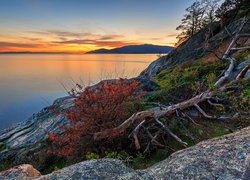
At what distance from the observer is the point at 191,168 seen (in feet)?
8.98

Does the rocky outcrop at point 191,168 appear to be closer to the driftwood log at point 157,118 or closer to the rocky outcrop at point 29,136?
the driftwood log at point 157,118

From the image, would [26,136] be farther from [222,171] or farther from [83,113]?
[222,171]

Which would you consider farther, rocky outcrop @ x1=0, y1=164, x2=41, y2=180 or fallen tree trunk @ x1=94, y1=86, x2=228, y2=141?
fallen tree trunk @ x1=94, y1=86, x2=228, y2=141

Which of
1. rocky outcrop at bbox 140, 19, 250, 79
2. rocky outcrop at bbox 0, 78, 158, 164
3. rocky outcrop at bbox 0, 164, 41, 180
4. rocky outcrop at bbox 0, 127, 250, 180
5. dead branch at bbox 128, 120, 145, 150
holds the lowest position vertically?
rocky outcrop at bbox 0, 78, 158, 164

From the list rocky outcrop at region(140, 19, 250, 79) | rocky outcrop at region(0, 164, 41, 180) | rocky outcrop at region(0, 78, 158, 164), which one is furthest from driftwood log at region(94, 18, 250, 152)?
rocky outcrop at region(140, 19, 250, 79)

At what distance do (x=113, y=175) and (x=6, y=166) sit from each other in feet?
22.9

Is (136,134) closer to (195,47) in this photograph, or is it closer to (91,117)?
(91,117)

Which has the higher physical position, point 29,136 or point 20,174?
point 20,174

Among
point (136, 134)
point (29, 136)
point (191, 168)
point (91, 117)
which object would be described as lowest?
point (29, 136)

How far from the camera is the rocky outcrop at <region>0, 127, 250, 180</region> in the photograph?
8.50ft

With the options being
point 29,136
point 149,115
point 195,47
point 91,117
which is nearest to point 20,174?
point 91,117

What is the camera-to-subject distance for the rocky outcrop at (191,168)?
259 centimetres

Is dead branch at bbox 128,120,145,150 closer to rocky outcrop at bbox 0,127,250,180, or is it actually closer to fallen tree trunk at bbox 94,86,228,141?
fallen tree trunk at bbox 94,86,228,141

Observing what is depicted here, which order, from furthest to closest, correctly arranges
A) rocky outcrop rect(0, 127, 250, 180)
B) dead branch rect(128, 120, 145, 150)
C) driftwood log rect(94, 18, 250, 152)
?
driftwood log rect(94, 18, 250, 152) → dead branch rect(128, 120, 145, 150) → rocky outcrop rect(0, 127, 250, 180)
